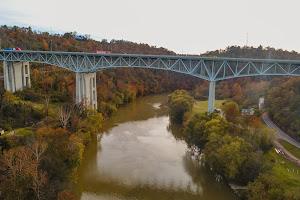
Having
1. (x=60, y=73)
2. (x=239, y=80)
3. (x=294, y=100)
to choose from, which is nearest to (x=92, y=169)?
(x=294, y=100)

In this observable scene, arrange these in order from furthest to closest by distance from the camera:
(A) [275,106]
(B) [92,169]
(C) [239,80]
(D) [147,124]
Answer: (C) [239,80]
(D) [147,124]
(A) [275,106]
(B) [92,169]

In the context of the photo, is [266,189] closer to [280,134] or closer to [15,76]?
[280,134]

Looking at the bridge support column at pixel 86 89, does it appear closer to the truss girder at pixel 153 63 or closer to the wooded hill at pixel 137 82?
the truss girder at pixel 153 63

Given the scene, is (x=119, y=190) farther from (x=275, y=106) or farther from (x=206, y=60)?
(x=275, y=106)

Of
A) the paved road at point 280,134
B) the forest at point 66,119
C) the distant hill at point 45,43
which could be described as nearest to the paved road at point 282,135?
the paved road at point 280,134

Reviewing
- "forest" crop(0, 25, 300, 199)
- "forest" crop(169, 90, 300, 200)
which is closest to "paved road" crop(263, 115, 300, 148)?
"forest" crop(0, 25, 300, 199)

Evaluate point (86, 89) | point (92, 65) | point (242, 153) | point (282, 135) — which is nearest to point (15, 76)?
point (86, 89)
